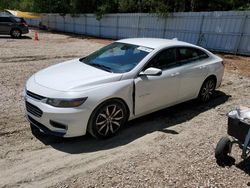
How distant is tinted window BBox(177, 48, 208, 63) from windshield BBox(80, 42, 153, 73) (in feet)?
2.90

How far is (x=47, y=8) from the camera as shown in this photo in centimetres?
3709

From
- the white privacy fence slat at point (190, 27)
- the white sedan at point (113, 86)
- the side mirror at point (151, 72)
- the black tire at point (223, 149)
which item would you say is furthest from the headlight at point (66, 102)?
the white privacy fence slat at point (190, 27)

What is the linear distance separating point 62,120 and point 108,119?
0.79 m

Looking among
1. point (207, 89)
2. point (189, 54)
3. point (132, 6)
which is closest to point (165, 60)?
point (189, 54)

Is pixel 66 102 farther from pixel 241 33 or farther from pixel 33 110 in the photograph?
pixel 241 33

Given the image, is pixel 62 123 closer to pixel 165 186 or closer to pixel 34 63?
pixel 165 186

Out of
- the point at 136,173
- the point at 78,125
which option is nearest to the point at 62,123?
the point at 78,125

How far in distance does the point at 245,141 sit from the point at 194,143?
1.08 m

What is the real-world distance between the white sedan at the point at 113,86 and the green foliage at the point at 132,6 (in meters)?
12.2

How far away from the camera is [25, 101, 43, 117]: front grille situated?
169 inches

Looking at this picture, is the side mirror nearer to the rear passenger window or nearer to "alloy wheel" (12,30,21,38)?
the rear passenger window

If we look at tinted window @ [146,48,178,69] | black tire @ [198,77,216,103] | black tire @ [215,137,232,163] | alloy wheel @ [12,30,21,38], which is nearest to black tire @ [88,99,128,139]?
tinted window @ [146,48,178,69]

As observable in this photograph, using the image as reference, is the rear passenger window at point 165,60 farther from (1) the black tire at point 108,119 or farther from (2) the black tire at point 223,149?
(2) the black tire at point 223,149

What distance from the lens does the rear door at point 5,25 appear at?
21.2 metres
